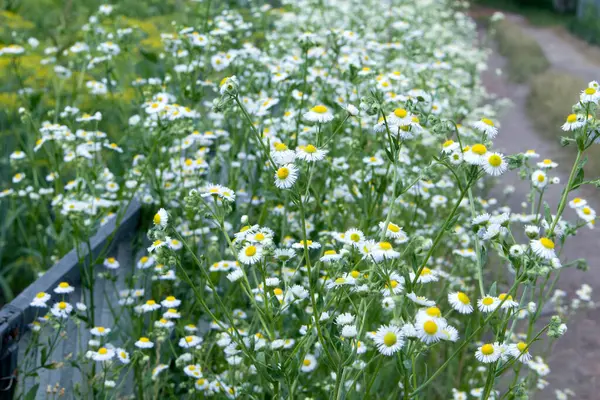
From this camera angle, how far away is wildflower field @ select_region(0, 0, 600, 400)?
5.19ft

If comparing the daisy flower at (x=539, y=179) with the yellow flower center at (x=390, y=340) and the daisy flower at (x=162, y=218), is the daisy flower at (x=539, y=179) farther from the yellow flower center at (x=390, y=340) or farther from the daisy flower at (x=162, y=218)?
the daisy flower at (x=162, y=218)

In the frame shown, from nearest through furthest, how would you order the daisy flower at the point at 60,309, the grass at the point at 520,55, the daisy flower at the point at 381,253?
1. the daisy flower at the point at 381,253
2. the daisy flower at the point at 60,309
3. the grass at the point at 520,55

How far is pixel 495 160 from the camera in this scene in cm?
150

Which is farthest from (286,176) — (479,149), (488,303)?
(488,303)

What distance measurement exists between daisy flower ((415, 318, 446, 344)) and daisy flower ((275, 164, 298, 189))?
408 mm

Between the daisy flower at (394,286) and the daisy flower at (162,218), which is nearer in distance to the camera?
the daisy flower at (162,218)

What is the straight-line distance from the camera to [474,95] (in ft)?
19.2

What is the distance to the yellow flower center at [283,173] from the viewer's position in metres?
1.56

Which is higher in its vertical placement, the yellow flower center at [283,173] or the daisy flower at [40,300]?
the yellow flower center at [283,173]

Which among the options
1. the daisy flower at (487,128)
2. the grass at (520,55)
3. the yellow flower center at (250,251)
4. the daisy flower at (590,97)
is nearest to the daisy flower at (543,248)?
the daisy flower at (487,128)

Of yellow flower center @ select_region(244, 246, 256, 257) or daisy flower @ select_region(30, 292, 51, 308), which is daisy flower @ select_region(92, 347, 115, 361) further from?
yellow flower center @ select_region(244, 246, 256, 257)

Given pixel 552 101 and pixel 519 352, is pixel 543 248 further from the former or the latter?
pixel 552 101

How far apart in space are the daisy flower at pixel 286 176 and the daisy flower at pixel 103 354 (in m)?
0.86

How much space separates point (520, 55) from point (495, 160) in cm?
1019
